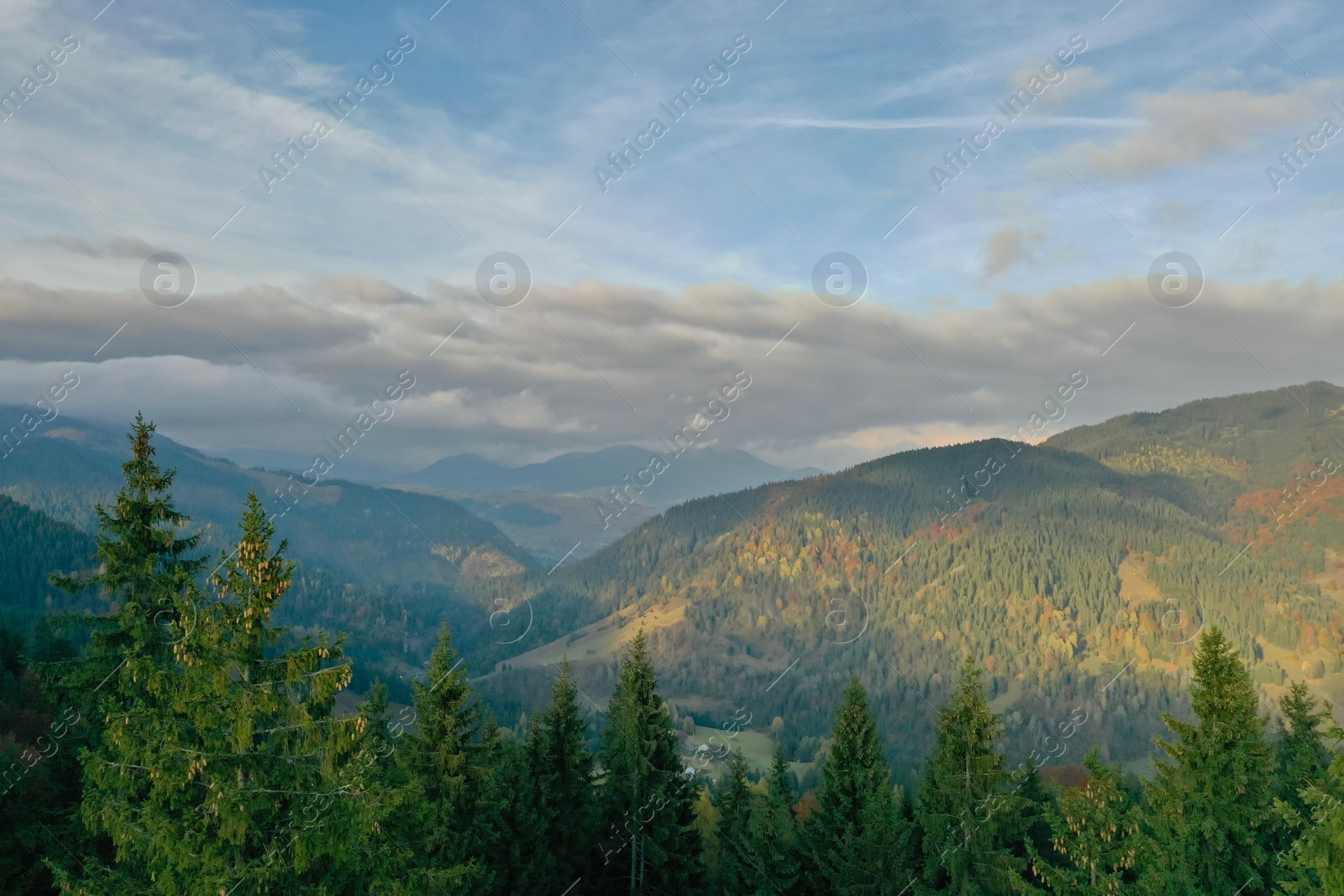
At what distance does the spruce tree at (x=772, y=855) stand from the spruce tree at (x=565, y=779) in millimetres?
6615

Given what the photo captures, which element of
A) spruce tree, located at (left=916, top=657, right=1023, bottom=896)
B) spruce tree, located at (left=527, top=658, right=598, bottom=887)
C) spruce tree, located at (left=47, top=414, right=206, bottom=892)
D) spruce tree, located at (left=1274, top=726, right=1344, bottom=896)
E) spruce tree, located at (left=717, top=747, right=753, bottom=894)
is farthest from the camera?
spruce tree, located at (left=717, top=747, right=753, bottom=894)

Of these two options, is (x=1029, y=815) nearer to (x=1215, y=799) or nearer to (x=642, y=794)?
(x=1215, y=799)

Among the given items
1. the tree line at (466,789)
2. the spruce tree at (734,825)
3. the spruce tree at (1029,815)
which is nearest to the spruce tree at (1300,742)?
the tree line at (466,789)

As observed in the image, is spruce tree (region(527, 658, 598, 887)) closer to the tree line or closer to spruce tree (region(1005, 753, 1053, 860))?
the tree line

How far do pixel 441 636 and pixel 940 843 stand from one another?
17775 mm

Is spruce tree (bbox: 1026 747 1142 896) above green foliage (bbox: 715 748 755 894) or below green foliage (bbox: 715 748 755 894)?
above

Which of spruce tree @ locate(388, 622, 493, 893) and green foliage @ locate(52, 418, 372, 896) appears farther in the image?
spruce tree @ locate(388, 622, 493, 893)

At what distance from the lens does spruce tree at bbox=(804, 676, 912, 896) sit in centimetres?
3094

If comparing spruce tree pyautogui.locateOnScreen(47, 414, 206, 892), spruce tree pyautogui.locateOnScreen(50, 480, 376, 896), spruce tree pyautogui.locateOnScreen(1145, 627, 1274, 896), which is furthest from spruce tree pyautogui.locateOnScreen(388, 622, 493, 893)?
spruce tree pyautogui.locateOnScreen(1145, 627, 1274, 896)

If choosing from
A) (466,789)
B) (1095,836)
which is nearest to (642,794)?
(466,789)

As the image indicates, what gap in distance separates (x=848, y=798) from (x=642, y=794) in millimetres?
8555

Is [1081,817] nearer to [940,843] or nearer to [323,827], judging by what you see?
[940,843]

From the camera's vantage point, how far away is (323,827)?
14125mm

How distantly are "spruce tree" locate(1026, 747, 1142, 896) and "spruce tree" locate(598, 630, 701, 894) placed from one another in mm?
16237
